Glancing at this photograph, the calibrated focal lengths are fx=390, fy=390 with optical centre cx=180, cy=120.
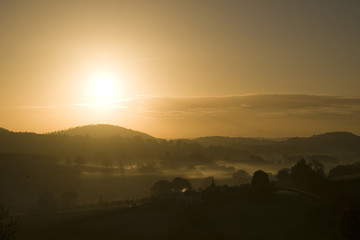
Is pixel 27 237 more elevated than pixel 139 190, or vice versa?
pixel 27 237

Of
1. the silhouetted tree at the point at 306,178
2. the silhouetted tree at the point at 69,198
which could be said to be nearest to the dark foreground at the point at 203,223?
the silhouetted tree at the point at 306,178

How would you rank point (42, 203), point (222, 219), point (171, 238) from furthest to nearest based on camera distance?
point (42, 203)
point (222, 219)
point (171, 238)

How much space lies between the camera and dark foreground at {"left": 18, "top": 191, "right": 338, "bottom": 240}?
195 ft

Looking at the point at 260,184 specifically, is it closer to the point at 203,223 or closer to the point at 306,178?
the point at 306,178

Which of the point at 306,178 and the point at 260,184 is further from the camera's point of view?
the point at 306,178

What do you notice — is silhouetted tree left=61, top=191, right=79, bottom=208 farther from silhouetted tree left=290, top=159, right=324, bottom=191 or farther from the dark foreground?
silhouetted tree left=290, top=159, right=324, bottom=191

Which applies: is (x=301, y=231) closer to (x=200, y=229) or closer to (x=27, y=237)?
(x=200, y=229)

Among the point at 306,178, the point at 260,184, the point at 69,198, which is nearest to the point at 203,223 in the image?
the point at 260,184

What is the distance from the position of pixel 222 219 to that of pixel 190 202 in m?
14.1

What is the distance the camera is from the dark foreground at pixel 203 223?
5941cm

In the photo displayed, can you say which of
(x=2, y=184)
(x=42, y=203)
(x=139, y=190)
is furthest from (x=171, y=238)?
(x=2, y=184)

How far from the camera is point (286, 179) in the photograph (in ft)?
467

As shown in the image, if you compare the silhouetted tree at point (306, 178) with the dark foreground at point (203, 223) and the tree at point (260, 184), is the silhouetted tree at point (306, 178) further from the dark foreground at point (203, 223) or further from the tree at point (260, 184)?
the dark foreground at point (203, 223)

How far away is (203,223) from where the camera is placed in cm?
6462
